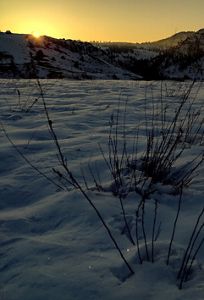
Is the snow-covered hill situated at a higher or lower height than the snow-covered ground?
lower

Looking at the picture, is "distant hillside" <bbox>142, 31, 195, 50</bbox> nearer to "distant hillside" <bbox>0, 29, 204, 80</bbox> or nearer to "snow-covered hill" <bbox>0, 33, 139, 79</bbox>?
"distant hillside" <bbox>0, 29, 204, 80</bbox>

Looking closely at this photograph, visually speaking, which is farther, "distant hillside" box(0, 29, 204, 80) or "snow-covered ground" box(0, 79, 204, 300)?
"distant hillside" box(0, 29, 204, 80)

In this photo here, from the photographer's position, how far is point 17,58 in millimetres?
26141

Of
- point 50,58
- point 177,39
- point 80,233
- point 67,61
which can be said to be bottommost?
point 67,61

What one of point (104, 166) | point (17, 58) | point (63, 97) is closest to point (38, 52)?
point (17, 58)

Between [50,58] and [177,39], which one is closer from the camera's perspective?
[50,58]

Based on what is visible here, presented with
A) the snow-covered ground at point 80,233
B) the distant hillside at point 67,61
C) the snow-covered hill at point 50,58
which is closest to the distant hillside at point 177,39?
the distant hillside at point 67,61

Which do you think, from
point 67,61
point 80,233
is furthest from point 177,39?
point 80,233

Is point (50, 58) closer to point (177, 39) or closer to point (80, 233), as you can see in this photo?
point (177, 39)

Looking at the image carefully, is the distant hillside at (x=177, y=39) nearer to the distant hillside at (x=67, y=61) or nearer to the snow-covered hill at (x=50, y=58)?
the distant hillside at (x=67, y=61)

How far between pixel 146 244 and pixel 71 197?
669 millimetres

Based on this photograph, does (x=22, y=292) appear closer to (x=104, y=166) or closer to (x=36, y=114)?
(x=104, y=166)

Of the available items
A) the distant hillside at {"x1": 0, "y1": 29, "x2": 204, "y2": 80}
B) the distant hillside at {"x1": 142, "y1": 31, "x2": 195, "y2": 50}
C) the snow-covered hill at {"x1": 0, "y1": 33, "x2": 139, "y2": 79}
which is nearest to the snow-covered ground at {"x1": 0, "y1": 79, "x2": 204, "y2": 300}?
the distant hillside at {"x1": 142, "y1": 31, "x2": 195, "y2": 50}

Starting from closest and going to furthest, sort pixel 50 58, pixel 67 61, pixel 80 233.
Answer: pixel 80 233
pixel 50 58
pixel 67 61
